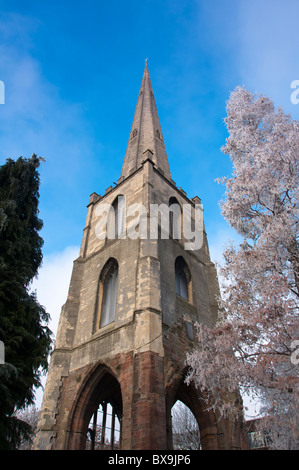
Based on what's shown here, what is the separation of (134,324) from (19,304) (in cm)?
346

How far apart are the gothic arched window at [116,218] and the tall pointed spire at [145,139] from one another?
2386mm

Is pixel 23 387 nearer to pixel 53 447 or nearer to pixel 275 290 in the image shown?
pixel 53 447

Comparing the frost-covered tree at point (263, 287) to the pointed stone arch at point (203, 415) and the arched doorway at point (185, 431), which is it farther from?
the arched doorway at point (185, 431)

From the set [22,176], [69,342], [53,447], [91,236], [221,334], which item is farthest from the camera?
[91,236]

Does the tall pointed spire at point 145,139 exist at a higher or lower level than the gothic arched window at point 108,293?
higher

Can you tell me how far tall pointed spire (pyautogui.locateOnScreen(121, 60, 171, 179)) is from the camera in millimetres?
20031

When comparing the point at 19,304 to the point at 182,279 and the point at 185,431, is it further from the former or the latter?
the point at 185,431

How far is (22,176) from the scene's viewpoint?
12.0m

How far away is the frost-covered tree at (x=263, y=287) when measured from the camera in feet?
23.3

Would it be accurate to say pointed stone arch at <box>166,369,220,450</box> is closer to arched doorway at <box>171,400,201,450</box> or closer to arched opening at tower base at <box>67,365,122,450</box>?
arched opening at tower base at <box>67,365,122,450</box>

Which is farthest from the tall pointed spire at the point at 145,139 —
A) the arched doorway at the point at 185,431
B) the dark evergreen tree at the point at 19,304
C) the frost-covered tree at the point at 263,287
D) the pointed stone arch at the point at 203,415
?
the arched doorway at the point at 185,431
